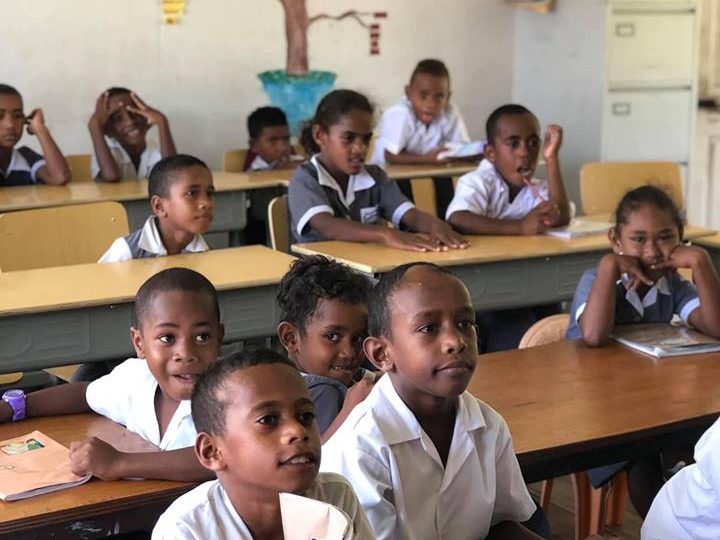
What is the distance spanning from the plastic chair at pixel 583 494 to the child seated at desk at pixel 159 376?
3.27 ft

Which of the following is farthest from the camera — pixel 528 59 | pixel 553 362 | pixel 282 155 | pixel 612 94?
pixel 528 59

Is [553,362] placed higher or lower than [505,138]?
lower

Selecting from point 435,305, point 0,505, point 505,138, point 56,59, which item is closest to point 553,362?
point 435,305

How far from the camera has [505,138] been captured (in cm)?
410

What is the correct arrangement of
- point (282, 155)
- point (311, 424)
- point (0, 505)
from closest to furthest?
1. point (311, 424)
2. point (0, 505)
3. point (282, 155)

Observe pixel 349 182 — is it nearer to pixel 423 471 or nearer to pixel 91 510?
pixel 423 471

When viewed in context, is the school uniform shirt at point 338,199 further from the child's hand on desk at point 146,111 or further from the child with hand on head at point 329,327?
the child's hand on desk at point 146,111

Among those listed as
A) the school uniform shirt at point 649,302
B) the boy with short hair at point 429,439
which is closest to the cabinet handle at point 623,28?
the school uniform shirt at point 649,302

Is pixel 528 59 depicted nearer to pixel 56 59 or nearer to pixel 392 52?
pixel 392 52

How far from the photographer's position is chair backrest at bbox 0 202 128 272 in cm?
362

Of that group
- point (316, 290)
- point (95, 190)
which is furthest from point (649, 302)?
point (95, 190)

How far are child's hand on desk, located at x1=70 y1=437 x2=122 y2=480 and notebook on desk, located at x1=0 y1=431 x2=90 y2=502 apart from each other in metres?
0.02

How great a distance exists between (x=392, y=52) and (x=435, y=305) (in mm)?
5297

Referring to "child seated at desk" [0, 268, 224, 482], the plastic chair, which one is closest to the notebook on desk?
"child seated at desk" [0, 268, 224, 482]
